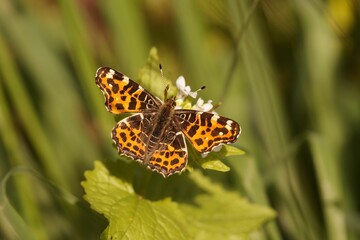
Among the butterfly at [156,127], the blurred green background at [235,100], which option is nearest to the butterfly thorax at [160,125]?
the butterfly at [156,127]

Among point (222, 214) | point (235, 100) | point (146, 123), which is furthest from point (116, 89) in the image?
point (235, 100)

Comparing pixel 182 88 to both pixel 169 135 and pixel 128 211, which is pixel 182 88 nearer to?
pixel 169 135

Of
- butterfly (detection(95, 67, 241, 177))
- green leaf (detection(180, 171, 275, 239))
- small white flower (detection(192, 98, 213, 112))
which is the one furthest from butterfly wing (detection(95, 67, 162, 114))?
green leaf (detection(180, 171, 275, 239))

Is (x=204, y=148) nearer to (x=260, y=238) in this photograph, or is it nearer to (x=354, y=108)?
(x=260, y=238)

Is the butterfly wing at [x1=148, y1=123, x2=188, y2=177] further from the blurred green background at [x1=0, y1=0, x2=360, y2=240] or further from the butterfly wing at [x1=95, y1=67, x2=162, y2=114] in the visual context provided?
the blurred green background at [x1=0, y1=0, x2=360, y2=240]

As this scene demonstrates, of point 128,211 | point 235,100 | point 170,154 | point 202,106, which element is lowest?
point 128,211

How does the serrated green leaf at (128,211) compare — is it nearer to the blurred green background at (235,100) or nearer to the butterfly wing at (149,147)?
the butterfly wing at (149,147)
